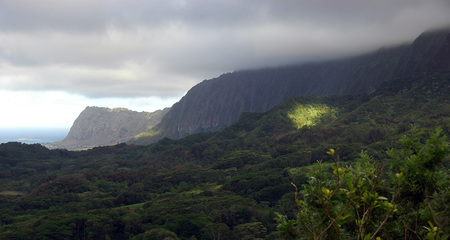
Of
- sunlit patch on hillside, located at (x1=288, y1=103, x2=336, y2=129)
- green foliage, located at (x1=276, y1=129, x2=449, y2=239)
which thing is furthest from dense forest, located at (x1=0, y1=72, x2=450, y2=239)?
sunlit patch on hillside, located at (x1=288, y1=103, x2=336, y2=129)

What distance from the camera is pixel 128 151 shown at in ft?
437

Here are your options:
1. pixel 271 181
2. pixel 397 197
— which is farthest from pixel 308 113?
pixel 397 197

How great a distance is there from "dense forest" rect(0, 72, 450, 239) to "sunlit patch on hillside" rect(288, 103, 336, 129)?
580 mm

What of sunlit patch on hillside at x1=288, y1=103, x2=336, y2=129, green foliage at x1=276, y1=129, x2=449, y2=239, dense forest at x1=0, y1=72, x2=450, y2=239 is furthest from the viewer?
sunlit patch on hillside at x1=288, y1=103, x2=336, y2=129

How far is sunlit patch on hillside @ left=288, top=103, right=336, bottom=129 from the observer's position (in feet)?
434

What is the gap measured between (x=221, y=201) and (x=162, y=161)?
53.4 m

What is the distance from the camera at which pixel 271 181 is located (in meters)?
68.7

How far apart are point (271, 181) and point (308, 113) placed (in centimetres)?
7570

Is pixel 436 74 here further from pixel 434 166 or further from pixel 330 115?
pixel 434 166

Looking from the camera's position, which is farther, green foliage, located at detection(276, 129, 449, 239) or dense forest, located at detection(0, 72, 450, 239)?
dense forest, located at detection(0, 72, 450, 239)

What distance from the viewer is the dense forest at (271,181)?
7812 mm

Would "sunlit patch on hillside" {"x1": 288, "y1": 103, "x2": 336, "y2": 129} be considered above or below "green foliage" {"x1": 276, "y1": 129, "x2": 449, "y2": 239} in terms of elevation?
below

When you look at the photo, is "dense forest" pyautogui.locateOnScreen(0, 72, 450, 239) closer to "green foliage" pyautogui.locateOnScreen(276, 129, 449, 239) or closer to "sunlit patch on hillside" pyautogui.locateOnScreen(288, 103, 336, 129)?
"green foliage" pyautogui.locateOnScreen(276, 129, 449, 239)

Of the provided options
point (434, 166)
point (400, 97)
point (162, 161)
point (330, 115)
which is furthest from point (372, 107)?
point (434, 166)
